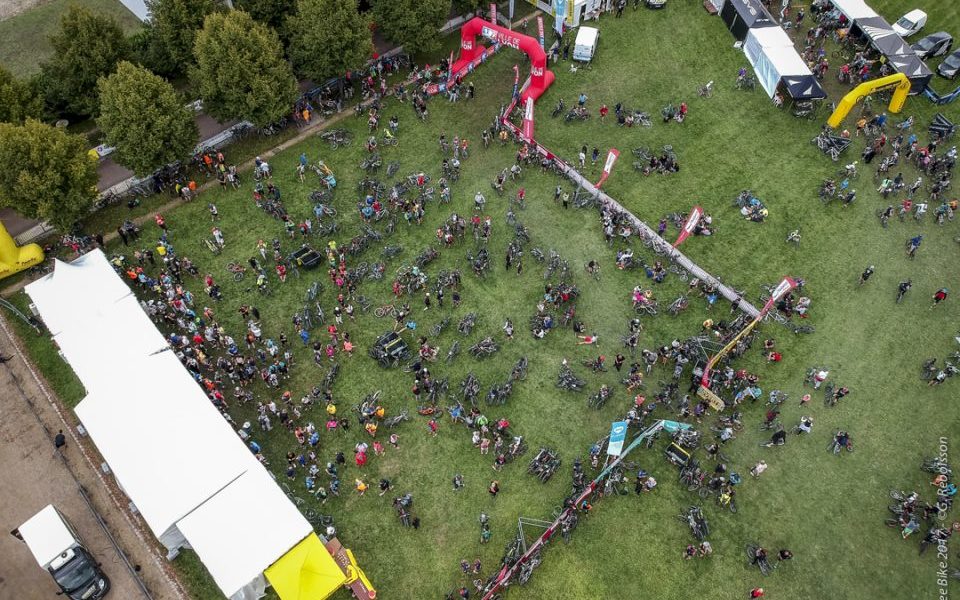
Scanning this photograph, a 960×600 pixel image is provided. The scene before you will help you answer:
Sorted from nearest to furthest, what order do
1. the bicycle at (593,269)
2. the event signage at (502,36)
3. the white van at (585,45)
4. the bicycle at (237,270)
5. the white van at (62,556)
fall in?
the white van at (62,556) → the bicycle at (593,269) → the bicycle at (237,270) → the event signage at (502,36) → the white van at (585,45)

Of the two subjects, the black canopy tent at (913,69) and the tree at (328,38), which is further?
the black canopy tent at (913,69)

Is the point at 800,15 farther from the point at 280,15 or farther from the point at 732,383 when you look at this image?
the point at 280,15

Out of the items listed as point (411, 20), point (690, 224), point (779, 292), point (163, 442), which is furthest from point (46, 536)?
point (411, 20)

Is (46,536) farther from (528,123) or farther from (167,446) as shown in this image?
(528,123)

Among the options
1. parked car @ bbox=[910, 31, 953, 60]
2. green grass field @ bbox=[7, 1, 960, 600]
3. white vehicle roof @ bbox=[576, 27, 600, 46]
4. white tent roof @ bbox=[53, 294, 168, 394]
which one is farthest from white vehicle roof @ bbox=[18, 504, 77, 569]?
parked car @ bbox=[910, 31, 953, 60]

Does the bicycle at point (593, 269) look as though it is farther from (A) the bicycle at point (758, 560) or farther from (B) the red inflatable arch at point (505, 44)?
(A) the bicycle at point (758, 560)

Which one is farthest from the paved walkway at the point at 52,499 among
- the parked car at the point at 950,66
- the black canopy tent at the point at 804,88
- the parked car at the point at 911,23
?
the parked car at the point at 911,23

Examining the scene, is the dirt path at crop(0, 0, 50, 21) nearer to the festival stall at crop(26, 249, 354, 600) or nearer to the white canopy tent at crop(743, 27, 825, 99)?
the festival stall at crop(26, 249, 354, 600)
